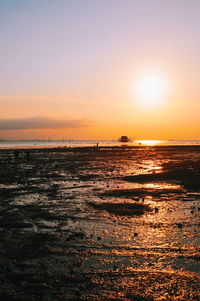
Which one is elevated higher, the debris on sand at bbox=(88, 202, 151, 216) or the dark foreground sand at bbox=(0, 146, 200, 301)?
the debris on sand at bbox=(88, 202, 151, 216)

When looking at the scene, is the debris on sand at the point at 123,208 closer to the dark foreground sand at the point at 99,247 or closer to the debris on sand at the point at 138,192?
the dark foreground sand at the point at 99,247

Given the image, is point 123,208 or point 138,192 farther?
point 138,192

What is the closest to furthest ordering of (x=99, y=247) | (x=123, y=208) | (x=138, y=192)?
(x=99, y=247), (x=123, y=208), (x=138, y=192)

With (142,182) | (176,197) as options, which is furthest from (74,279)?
(142,182)

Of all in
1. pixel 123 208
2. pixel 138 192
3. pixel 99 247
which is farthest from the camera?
pixel 138 192

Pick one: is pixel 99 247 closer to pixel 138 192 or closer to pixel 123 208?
pixel 123 208

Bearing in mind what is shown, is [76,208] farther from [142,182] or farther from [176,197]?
[142,182]

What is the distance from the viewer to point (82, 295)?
6246 mm

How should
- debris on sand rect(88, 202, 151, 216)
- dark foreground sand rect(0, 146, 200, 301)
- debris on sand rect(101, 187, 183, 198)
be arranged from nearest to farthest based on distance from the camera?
1. dark foreground sand rect(0, 146, 200, 301)
2. debris on sand rect(88, 202, 151, 216)
3. debris on sand rect(101, 187, 183, 198)

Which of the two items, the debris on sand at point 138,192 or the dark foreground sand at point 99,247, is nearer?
the dark foreground sand at point 99,247

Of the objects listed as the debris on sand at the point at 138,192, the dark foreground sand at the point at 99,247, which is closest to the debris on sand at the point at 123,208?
the dark foreground sand at the point at 99,247

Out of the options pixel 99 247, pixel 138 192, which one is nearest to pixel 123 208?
pixel 138 192

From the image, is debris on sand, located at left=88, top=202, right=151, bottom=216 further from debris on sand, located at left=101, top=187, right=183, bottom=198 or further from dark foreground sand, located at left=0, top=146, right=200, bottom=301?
debris on sand, located at left=101, top=187, right=183, bottom=198

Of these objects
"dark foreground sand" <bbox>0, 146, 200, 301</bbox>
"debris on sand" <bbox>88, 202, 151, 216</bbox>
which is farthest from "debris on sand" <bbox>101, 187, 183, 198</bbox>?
"debris on sand" <bbox>88, 202, 151, 216</bbox>
